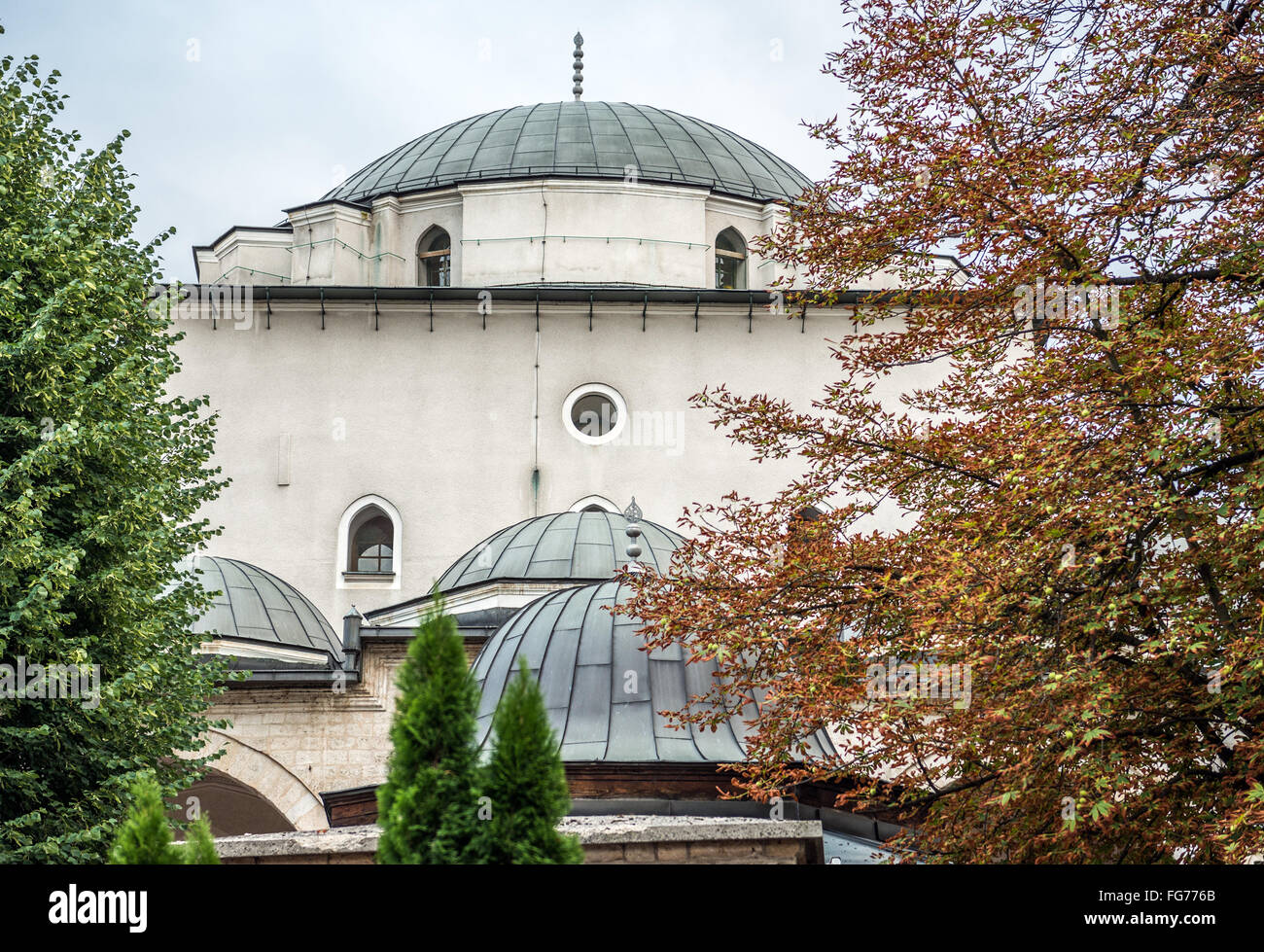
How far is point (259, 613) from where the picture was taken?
20.5m

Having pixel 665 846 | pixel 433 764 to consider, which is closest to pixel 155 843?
pixel 433 764

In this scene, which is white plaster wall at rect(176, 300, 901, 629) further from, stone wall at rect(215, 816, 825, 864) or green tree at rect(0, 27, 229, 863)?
stone wall at rect(215, 816, 825, 864)

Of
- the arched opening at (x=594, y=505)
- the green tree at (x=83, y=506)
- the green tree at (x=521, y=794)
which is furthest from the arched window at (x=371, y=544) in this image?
the green tree at (x=521, y=794)

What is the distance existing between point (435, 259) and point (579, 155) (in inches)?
133

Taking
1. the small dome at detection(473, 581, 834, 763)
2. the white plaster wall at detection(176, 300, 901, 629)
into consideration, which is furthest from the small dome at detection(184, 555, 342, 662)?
the small dome at detection(473, 581, 834, 763)

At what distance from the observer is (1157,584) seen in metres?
8.48

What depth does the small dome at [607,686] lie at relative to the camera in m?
12.6

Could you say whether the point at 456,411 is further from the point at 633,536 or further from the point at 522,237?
the point at 633,536
